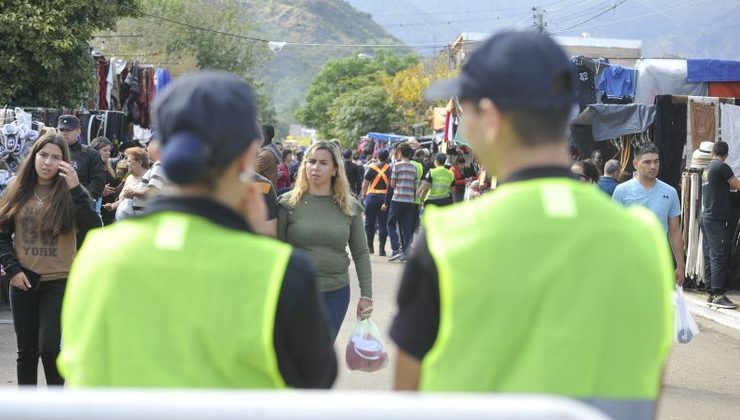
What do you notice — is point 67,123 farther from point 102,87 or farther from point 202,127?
point 102,87

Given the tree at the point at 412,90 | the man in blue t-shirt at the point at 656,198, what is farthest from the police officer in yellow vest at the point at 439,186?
the tree at the point at 412,90

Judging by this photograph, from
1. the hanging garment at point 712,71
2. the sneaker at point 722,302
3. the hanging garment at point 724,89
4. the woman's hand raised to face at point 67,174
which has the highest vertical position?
the hanging garment at point 712,71

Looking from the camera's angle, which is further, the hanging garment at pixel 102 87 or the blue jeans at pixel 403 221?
the hanging garment at pixel 102 87

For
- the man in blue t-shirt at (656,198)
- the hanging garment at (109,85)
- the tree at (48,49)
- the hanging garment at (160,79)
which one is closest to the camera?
the man in blue t-shirt at (656,198)

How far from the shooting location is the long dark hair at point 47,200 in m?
6.46

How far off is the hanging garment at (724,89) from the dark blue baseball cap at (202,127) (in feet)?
49.4

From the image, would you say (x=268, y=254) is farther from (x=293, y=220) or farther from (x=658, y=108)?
(x=658, y=108)

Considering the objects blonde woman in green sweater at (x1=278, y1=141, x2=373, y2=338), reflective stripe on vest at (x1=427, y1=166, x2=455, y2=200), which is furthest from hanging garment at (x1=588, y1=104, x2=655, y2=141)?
blonde woman in green sweater at (x1=278, y1=141, x2=373, y2=338)

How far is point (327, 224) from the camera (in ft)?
21.7

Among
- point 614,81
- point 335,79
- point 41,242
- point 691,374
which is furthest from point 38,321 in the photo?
point 335,79

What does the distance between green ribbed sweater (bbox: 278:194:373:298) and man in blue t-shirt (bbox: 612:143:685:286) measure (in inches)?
118

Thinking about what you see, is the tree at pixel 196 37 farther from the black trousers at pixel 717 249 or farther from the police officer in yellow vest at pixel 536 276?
the police officer in yellow vest at pixel 536 276

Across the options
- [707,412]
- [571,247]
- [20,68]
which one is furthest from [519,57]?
[20,68]

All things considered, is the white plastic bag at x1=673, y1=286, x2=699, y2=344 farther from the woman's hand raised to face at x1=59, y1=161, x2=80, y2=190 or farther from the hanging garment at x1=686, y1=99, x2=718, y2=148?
the hanging garment at x1=686, y1=99, x2=718, y2=148
